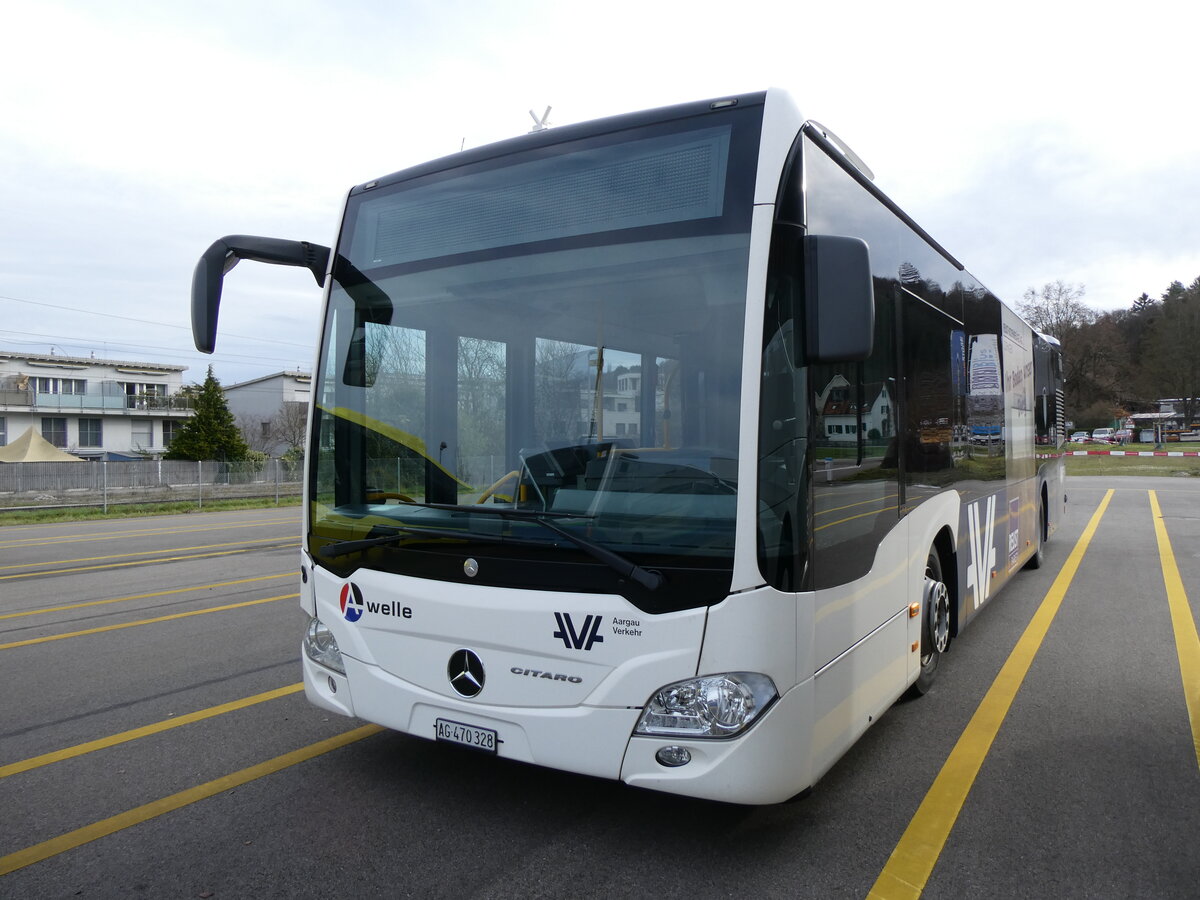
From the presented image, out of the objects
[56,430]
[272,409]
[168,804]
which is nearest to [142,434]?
[56,430]

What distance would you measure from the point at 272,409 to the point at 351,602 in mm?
73537

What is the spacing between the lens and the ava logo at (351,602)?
3756 mm

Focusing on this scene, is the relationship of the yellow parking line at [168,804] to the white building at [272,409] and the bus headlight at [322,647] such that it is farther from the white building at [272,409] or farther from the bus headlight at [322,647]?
the white building at [272,409]

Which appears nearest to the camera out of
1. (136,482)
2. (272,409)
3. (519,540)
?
(519,540)

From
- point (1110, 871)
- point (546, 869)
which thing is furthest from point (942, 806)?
point (546, 869)

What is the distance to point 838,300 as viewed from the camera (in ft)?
10.0

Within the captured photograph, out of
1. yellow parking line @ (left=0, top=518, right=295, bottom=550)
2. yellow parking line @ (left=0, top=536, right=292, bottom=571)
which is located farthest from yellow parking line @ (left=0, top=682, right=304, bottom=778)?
yellow parking line @ (left=0, top=518, right=295, bottom=550)

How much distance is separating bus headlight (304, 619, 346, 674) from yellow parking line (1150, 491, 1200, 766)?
414cm

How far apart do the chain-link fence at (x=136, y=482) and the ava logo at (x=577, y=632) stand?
2466 centimetres

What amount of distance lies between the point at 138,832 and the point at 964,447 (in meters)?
5.15

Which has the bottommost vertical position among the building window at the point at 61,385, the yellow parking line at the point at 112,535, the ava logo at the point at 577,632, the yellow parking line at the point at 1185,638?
the yellow parking line at the point at 1185,638

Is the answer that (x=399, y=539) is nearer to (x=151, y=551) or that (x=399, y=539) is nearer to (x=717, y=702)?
(x=717, y=702)

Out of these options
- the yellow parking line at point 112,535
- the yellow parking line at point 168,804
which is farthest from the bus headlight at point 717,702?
the yellow parking line at point 112,535

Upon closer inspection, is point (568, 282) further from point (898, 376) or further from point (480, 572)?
point (898, 376)
